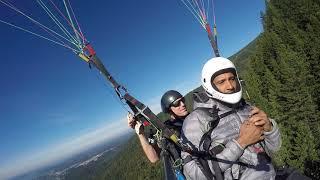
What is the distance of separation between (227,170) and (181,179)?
5.60 ft

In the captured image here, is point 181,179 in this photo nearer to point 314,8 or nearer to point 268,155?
point 268,155

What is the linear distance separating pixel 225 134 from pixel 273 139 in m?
0.62

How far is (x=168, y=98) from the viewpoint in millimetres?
10438

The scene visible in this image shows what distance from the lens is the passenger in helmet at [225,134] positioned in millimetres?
4355

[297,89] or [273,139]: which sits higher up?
[273,139]

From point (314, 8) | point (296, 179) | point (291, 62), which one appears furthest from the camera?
point (314, 8)

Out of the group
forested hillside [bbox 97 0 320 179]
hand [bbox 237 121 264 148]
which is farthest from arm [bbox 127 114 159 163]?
forested hillside [bbox 97 0 320 179]

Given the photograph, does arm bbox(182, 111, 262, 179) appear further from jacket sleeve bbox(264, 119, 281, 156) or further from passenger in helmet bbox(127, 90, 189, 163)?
passenger in helmet bbox(127, 90, 189, 163)

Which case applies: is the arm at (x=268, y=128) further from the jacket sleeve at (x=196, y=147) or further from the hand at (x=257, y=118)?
the jacket sleeve at (x=196, y=147)

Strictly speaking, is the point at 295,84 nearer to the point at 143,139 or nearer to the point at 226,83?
the point at 143,139

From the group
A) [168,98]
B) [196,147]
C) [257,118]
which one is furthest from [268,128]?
[168,98]

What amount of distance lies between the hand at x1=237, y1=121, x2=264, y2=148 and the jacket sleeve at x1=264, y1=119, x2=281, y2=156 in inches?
16.0

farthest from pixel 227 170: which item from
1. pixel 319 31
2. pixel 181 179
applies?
pixel 319 31

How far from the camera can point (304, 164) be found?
40.7m
